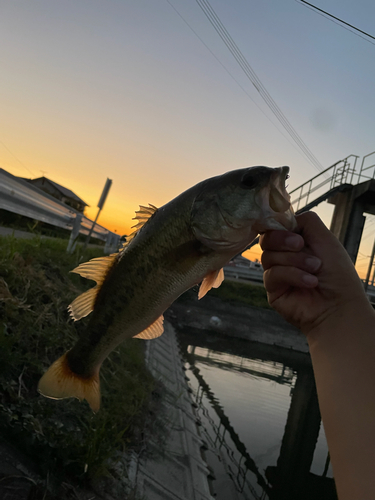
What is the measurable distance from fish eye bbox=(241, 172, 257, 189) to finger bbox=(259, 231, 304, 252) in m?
0.27

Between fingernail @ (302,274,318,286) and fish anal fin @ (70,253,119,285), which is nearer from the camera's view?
fingernail @ (302,274,318,286)

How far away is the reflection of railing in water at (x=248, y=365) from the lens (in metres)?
14.1

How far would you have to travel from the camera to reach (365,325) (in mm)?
1653

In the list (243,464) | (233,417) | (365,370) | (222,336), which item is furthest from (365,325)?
(222,336)

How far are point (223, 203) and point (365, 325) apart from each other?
916mm

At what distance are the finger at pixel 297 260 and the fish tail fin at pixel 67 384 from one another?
1.20 metres

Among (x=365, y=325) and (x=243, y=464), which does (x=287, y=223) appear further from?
(x=243, y=464)

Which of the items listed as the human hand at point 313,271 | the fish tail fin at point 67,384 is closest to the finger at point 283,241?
the human hand at point 313,271

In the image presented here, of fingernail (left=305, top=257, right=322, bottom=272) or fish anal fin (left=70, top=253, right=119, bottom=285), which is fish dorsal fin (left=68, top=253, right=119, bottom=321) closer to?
fish anal fin (left=70, top=253, right=119, bottom=285)

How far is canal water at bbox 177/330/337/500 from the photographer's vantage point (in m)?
6.66

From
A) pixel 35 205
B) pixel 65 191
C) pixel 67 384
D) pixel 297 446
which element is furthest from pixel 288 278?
pixel 65 191

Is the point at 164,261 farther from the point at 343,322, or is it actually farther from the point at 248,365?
Result: the point at 248,365

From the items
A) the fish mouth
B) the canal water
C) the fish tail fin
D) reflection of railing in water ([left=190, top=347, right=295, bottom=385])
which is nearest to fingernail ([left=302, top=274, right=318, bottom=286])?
the fish mouth

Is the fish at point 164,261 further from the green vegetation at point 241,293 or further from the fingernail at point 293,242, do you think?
the green vegetation at point 241,293
